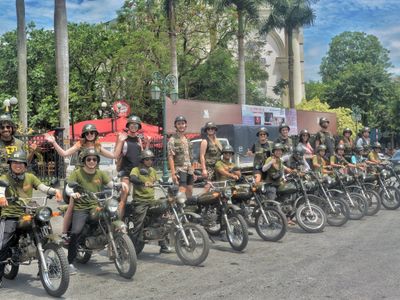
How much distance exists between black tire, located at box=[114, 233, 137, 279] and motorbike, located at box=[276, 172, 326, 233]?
392 centimetres

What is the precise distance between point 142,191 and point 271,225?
241cm

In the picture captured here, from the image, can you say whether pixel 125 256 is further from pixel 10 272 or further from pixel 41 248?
pixel 10 272

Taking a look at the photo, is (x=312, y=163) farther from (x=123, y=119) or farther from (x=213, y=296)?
(x=123, y=119)

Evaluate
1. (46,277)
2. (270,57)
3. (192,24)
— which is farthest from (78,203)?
(270,57)

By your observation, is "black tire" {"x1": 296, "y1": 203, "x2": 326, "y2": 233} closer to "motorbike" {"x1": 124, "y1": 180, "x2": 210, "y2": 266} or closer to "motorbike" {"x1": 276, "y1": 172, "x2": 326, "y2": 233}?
"motorbike" {"x1": 276, "y1": 172, "x2": 326, "y2": 233}

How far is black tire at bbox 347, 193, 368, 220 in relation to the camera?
10.2 meters

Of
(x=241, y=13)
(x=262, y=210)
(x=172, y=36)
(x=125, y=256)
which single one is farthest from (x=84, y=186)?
(x=241, y=13)

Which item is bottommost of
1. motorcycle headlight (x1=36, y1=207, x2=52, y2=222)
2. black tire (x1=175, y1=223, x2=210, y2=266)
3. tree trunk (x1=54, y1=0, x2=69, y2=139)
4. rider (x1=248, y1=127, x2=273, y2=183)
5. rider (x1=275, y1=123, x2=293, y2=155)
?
black tire (x1=175, y1=223, x2=210, y2=266)

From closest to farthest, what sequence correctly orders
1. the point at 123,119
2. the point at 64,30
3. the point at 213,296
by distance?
the point at 213,296, the point at 64,30, the point at 123,119

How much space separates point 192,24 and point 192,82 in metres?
4.01

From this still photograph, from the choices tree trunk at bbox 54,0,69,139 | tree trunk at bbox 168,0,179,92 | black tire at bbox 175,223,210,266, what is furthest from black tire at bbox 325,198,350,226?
tree trunk at bbox 168,0,179,92

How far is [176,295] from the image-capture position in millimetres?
5312

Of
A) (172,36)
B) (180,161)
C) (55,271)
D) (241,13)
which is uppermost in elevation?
(241,13)

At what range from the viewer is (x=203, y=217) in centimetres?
777
